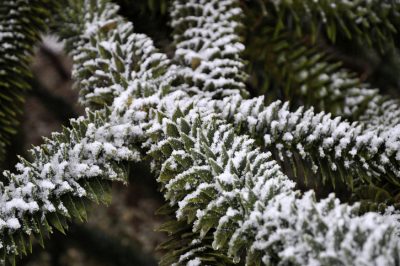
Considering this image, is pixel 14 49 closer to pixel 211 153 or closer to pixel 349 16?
pixel 211 153

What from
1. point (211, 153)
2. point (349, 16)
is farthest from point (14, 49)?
point (349, 16)

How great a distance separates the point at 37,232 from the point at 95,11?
0.38 meters

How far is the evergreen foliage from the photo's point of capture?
342mm

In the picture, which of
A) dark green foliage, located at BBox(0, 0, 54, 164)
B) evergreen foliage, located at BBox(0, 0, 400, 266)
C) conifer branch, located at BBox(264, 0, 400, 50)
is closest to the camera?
evergreen foliage, located at BBox(0, 0, 400, 266)

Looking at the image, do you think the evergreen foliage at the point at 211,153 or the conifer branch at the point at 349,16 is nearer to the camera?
the evergreen foliage at the point at 211,153

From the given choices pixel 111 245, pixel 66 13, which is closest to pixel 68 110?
pixel 111 245

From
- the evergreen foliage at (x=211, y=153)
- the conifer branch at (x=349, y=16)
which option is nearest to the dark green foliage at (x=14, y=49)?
the evergreen foliage at (x=211, y=153)

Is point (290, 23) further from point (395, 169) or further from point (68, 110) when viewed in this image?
point (68, 110)

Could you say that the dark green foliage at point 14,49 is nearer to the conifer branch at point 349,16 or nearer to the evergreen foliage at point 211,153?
the evergreen foliage at point 211,153

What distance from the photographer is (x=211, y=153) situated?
42cm

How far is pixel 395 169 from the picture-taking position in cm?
50

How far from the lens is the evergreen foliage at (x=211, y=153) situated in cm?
34

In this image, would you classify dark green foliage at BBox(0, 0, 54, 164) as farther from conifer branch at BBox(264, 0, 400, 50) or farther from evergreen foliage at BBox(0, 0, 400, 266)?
conifer branch at BBox(264, 0, 400, 50)

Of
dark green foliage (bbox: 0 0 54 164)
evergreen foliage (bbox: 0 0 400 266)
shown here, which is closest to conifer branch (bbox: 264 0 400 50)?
evergreen foliage (bbox: 0 0 400 266)
